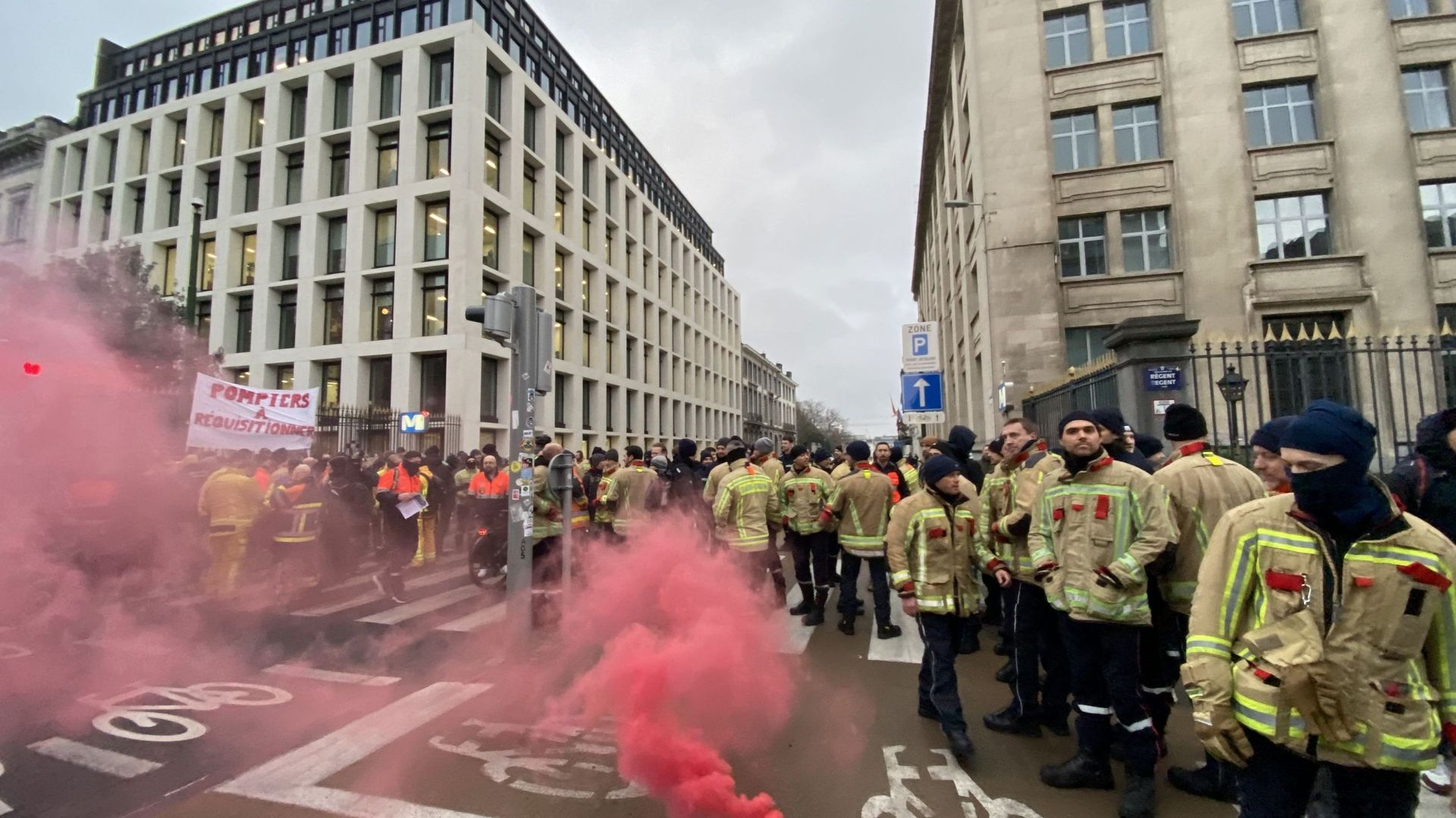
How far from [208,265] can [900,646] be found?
3394cm

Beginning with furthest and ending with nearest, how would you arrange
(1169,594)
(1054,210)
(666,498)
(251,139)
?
(251,139)
(1054,210)
(666,498)
(1169,594)

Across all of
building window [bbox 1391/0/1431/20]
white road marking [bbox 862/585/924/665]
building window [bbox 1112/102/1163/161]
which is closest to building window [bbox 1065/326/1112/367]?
building window [bbox 1112/102/1163/161]

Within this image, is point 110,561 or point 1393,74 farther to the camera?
point 1393,74

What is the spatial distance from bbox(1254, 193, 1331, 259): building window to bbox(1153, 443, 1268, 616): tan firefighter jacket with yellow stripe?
16.6 metres

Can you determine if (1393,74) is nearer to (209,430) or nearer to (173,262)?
(209,430)

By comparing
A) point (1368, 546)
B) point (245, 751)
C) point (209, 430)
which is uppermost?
point (209, 430)

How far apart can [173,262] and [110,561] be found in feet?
101

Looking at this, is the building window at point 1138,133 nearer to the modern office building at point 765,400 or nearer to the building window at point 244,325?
the building window at point 244,325

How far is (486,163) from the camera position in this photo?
2614cm

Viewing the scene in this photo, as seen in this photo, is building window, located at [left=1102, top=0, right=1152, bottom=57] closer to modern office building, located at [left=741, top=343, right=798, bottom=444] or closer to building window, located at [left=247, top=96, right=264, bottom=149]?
building window, located at [left=247, top=96, right=264, bottom=149]

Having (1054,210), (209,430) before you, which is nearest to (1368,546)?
(209,430)

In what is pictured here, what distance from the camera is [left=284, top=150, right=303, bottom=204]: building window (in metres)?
27.5

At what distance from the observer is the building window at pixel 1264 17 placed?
16484mm

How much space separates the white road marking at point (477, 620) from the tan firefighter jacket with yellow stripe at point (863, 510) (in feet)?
12.6
